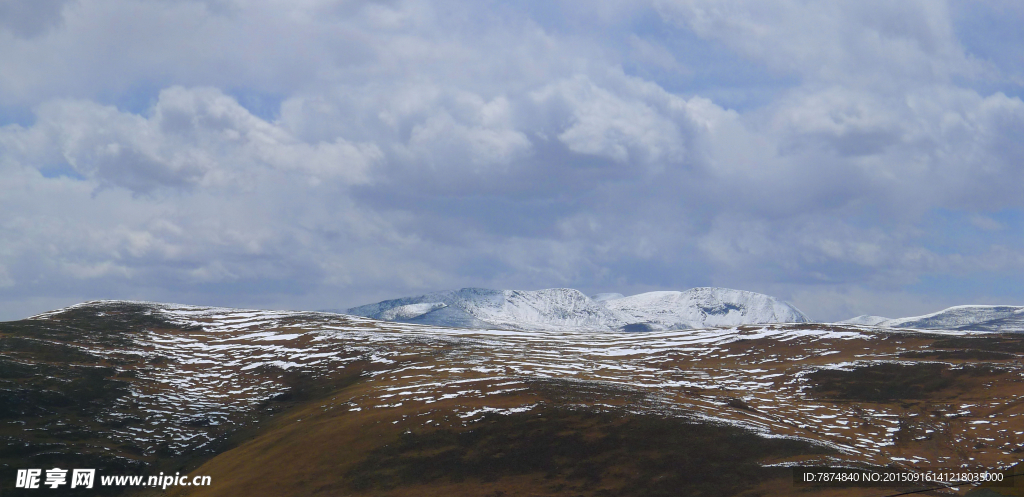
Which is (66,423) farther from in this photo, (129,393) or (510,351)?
(510,351)

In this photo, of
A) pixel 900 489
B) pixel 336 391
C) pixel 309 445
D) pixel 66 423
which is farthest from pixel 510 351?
pixel 900 489

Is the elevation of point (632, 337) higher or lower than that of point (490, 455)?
higher

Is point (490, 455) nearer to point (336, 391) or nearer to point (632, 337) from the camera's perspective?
point (336, 391)

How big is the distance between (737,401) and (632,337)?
86831 mm

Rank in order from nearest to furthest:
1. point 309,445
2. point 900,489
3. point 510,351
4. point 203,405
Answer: point 900,489 → point 309,445 → point 203,405 → point 510,351

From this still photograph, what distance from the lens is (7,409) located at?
9488 cm

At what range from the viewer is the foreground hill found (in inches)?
2859

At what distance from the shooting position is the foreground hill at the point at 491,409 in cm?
7262

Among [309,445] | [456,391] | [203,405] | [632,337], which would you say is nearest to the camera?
[309,445]

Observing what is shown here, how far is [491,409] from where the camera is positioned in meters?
89.4

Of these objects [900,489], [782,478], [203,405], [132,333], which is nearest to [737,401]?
[782,478]

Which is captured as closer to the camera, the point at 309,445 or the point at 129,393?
the point at 309,445

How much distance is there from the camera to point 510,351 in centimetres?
15062

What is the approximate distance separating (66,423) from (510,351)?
82420 millimetres
